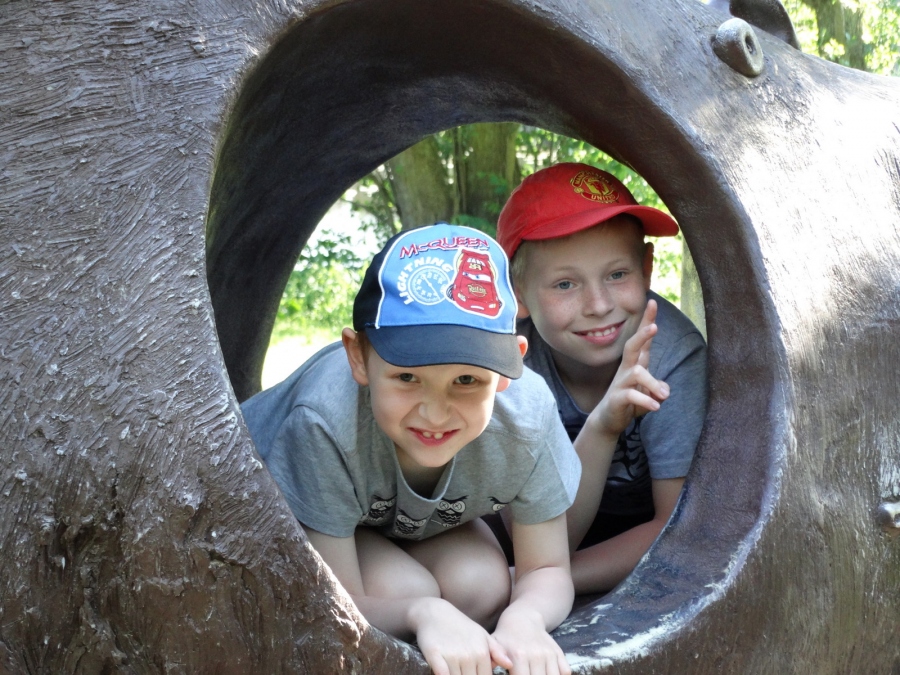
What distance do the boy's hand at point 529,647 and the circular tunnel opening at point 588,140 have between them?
6 cm

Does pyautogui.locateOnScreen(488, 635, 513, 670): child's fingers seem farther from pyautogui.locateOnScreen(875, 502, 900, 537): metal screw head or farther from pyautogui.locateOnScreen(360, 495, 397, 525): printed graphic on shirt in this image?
pyautogui.locateOnScreen(875, 502, 900, 537): metal screw head

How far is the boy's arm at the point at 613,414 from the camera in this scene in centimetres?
202

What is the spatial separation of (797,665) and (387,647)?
794 mm

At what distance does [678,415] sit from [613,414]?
0.47 ft

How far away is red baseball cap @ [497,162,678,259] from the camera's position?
2277 millimetres

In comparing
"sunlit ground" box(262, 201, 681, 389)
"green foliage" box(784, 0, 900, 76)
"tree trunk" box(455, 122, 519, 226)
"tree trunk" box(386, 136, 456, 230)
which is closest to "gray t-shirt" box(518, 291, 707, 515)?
"green foliage" box(784, 0, 900, 76)

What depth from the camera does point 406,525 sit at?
1.95 meters

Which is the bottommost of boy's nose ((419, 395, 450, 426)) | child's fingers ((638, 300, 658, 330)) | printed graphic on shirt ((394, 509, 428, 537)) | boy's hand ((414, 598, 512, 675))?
boy's hand ((414, 598, 512, 675))

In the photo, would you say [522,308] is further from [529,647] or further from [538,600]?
[529,647]

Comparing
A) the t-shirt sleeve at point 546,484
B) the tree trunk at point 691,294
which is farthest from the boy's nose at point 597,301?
the tree trunk at point 691,294

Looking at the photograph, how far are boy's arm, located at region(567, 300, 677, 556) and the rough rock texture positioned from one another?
133 millimetres

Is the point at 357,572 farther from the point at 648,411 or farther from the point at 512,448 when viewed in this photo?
the point at 648,411

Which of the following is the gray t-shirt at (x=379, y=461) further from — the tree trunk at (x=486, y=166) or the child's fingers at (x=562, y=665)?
the tree trunk at (x=486, y=166)

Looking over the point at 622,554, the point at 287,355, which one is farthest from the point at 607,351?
the point at 287,355
